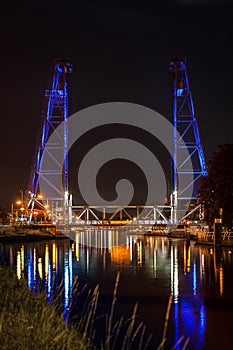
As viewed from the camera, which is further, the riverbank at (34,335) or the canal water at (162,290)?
the canal water at (162,290)

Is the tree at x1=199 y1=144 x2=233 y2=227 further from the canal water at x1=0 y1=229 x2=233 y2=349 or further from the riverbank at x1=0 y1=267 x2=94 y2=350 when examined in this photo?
the riverbank at x1=0 y1=267 x2=94 y2=350

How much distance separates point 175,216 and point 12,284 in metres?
66.0

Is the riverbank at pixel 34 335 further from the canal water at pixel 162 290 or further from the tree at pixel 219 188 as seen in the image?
the tree at pixel 219 188

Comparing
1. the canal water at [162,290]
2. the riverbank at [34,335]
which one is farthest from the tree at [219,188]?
the riverbank at [34,335]

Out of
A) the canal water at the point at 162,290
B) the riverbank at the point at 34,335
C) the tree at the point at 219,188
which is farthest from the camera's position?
the tree at the point at 219,188

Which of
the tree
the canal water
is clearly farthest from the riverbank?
the tree

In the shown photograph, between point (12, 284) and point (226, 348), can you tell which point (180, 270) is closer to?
point (12, 284)

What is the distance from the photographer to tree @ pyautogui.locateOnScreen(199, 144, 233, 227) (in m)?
45.7

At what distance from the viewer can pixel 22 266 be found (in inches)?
1122

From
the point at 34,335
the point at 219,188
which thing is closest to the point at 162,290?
the point at 34,335

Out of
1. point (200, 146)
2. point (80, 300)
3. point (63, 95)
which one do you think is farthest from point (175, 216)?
point (80, 300)

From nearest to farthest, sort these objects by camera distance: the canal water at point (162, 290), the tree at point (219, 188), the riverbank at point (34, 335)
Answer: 1. the riverbank at point (34, 335)
2. the canal water at point (162, 290)
3. the tree at point (219, 188)

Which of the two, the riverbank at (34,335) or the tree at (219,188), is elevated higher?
the tree at (219,188)

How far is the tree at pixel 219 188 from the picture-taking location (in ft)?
150
